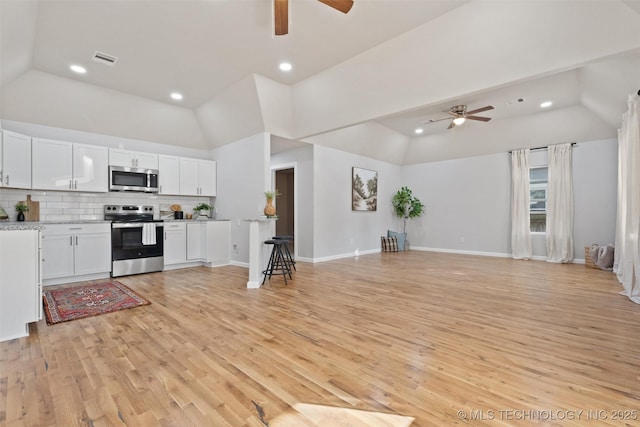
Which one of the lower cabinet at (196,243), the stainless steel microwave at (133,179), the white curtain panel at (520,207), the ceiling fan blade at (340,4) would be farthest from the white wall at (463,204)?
the stainless steel microwave at (133,179)

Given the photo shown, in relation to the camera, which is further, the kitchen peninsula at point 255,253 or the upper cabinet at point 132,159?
the upper cabinet at point 132,159

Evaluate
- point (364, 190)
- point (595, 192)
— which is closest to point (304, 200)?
point (364, 190)

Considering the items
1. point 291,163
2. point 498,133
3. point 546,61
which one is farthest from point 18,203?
point 498,133

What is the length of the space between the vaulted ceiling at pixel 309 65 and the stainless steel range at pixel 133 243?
5.55 ft

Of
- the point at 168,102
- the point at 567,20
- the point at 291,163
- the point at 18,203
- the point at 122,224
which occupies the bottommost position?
the point at 122,224

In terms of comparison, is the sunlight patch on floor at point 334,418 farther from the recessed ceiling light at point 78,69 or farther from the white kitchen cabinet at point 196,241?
the recessed ceiling light at point 78,69

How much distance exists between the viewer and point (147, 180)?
5688 mm

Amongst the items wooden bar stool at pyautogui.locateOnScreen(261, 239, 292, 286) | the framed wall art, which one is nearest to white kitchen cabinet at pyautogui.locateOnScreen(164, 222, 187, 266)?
wooden bar stool at pyautogui.locateOnScreen(261, 239, 292, 286)

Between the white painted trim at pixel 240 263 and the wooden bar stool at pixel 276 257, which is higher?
the wooden bar stool at pixel 276 257

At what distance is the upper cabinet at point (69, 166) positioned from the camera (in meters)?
4.59

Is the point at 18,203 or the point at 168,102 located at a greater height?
the point at 168,102

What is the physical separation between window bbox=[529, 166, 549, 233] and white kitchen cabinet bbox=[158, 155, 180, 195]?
817cm

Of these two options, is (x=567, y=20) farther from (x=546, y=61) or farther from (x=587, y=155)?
(x=587, y=155)

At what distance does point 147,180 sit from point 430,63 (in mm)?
5324
